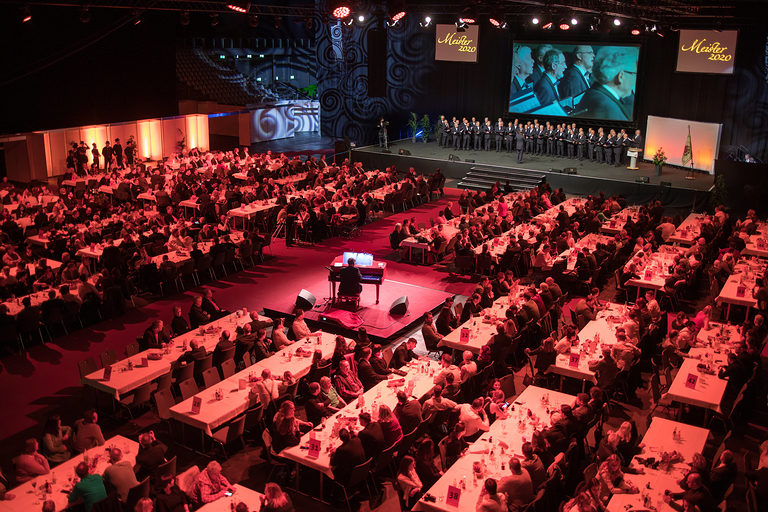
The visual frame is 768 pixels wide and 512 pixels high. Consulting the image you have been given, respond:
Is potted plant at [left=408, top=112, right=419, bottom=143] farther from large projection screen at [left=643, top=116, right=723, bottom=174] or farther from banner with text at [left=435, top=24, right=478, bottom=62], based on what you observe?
large projection screen at [left=643, top=116, right=723, bottom=174]

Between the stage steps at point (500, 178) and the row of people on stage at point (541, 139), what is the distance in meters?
1.43

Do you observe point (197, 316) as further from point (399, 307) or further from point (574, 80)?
point (574, 80)

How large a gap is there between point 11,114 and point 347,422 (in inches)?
805

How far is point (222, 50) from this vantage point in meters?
39.0

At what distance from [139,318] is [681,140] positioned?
2081 centimetres

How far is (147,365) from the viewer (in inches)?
433

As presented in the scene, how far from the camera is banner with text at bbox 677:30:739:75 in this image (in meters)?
25.1

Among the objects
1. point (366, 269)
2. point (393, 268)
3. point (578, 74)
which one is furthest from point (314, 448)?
point (578, 74)

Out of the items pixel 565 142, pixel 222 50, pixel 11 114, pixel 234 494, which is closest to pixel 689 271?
pixel 234 494

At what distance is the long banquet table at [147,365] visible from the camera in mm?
10492

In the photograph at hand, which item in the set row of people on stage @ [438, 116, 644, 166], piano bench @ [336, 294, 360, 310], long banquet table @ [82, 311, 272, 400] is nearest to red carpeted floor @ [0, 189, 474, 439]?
long banquet table @ [82, 311, 272, 400]

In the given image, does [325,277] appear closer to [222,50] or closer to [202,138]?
[202,138]

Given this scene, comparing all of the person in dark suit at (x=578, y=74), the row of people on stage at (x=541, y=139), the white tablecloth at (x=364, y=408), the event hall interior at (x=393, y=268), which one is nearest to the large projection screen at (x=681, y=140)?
the event hall interior at (x=393, y=268)

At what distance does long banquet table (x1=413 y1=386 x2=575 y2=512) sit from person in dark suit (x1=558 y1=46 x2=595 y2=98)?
73.0ft
